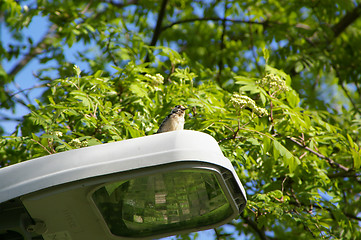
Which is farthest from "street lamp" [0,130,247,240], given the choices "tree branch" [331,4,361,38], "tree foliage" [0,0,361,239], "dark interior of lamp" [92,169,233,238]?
"tree branch" [331,4,361,38]

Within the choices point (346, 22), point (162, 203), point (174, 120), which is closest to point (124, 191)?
point (162, 203)

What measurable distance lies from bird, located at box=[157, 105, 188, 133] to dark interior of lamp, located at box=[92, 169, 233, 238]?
1.53m

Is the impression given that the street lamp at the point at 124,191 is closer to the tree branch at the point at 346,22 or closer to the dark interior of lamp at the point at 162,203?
the dark interior of lamp at the point at 162,203

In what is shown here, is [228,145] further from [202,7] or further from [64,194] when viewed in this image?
[202,7]

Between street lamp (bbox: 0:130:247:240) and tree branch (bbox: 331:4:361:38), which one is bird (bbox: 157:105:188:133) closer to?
street lamp (bbox: 0:130:247:240)

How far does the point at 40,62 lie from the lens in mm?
6305

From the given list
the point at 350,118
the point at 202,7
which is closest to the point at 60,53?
the point at 202,7

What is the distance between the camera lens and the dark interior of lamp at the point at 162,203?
6.68 ft

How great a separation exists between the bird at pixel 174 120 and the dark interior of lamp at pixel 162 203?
1.53 meters

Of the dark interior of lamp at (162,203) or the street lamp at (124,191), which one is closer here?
the street lamp at (124,191)

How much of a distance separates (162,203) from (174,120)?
1729 millimetres

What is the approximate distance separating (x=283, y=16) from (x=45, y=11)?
474 centimetres

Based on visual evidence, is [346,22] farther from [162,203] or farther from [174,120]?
[162,203]

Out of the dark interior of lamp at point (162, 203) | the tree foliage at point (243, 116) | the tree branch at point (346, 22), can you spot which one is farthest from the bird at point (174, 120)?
the tree branch at point (346, 22)
